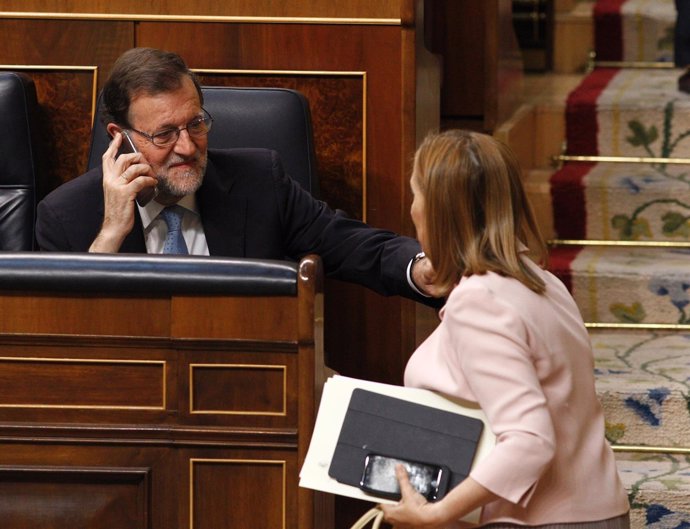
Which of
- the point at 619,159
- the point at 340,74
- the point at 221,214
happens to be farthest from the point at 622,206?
the point at 221,214

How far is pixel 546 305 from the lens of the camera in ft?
5.46

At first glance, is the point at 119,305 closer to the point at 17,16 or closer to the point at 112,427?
the point at 112,427

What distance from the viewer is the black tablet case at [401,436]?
1698 millimetres

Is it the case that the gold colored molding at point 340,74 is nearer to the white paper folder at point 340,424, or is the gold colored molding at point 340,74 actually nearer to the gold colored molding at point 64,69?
the gold colored molding at point 64,69

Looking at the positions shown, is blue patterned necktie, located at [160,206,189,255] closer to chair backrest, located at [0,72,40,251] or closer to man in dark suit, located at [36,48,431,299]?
man in dark suit, located at [36,48,431,299]

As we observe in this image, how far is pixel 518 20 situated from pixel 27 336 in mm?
2996

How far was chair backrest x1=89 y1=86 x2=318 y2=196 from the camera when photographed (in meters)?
2.75

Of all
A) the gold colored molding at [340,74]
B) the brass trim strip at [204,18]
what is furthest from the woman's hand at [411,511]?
the brass trim strip at [204,18]

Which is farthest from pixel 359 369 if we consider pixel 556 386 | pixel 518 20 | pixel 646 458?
pixel 518 20

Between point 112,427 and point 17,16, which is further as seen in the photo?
point 17,16

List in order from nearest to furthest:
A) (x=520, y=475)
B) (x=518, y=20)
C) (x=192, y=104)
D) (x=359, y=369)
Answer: (x=520, y=475)
(x=192, y=104)
(x=359, y=369)
(x=518, y=20)

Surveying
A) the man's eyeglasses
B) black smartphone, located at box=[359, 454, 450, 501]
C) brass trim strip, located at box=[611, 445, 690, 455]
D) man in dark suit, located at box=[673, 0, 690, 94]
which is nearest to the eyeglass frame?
the man's eyeglasses

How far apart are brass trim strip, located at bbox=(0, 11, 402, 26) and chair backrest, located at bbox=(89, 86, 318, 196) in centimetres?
19

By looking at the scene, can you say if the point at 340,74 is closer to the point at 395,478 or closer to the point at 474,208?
the point at 474,208
